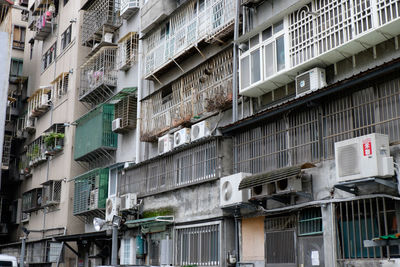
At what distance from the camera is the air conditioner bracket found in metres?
10.4

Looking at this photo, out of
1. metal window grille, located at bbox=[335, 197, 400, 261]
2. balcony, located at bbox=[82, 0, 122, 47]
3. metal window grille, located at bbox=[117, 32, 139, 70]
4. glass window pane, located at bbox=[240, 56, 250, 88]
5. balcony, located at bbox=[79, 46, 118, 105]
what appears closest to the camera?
metal window grille, located at bbox=[335, 197, 400, 261]

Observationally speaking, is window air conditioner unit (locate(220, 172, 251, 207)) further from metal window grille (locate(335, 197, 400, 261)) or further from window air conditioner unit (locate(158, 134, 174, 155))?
window air conditioner unit (locate(158, 134, 174, 155))

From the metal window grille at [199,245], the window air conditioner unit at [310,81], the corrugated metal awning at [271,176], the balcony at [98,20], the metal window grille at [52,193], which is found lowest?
the metal window grille at [199,245]

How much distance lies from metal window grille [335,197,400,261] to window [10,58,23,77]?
3412 centimetres

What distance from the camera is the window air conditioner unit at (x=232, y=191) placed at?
14.1 m

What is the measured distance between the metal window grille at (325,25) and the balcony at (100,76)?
13.4 m

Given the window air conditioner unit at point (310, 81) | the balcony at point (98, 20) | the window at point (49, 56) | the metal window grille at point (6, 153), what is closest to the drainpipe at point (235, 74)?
the window air conditioner unit at point (310, 81)

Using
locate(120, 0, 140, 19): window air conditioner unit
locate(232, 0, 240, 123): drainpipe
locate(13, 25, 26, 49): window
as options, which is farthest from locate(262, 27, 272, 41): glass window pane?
locate(13, 25, 26, 49): window

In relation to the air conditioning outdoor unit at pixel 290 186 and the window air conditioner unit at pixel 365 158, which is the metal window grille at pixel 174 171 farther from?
the window air conditioner unit at pixel 365 158

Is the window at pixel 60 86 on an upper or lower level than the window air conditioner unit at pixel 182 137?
upper

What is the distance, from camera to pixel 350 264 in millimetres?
11117

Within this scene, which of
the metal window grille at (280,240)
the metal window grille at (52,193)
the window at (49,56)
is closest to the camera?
the metal window grille at (280,240)

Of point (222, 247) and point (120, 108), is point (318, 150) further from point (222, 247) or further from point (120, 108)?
point (120, 108)

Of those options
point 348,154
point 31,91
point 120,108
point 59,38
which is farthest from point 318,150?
point 31,91
